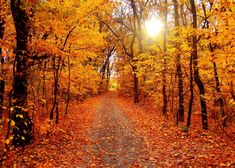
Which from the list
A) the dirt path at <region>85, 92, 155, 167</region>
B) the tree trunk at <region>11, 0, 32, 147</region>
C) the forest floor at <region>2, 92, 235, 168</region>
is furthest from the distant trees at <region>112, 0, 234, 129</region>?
the tree trunk at <region>11, 0, 32, 147</region>

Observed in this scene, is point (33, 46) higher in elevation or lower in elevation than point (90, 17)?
lower

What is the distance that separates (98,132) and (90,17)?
755 cm

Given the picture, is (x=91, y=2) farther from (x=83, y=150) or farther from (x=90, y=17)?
(x=83, y=150)

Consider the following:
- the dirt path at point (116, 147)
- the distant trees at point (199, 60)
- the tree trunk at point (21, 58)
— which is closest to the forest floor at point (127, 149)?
the dirt path at point (116, 147)

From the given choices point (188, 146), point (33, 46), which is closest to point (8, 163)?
point (33, 46)

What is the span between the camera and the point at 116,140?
1171cm

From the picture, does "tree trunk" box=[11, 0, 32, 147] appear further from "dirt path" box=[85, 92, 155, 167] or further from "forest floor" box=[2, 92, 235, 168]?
"dirt path" box=[85, 92, 155, 167]

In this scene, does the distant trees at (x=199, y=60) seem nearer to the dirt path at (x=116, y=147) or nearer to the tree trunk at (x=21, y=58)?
the dirt path at (x=116, y=147)

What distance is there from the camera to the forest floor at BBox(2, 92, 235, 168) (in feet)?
27.7

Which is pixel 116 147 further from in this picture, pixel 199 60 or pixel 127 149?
pixel 199 60

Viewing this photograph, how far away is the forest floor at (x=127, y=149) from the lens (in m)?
8.44

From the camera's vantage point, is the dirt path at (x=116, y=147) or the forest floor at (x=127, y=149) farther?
the dirt path at (x=116, y=147)

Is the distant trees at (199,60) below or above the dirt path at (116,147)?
above

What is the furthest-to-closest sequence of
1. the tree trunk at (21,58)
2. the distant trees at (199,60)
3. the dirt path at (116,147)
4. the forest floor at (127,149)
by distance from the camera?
the distant trees at (199,60) → the tree trunk at (21,58) → the dirt path at (116,147) → the forest floor at (127,149)
